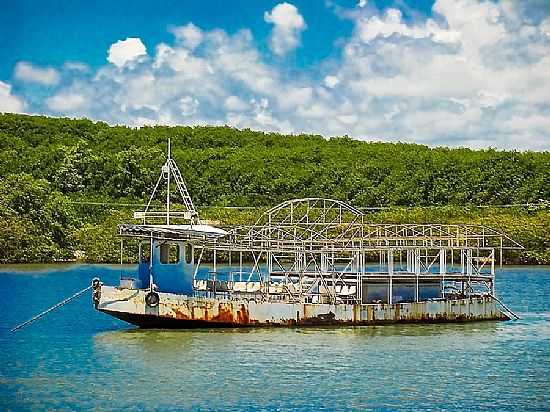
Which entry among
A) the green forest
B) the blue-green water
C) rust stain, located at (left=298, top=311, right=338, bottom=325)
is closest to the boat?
rust stain, located at (left=298, top=311, right=338, bottom=325)

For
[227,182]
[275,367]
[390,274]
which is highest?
[227,182]

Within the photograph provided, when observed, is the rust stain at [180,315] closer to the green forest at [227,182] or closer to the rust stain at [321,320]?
the rust stain at [321,320]

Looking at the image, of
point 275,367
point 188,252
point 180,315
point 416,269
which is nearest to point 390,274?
point 416,269

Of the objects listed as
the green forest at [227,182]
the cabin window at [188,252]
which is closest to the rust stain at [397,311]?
the cabin window at [188,252]

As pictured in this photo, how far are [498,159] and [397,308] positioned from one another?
3629 inches

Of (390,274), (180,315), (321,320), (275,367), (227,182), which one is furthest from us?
(227,182)

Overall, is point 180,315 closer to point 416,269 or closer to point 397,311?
point 397,311

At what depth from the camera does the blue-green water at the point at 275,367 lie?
32.0 m

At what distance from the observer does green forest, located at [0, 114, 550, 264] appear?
108 metres

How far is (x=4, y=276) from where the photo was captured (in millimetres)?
84000

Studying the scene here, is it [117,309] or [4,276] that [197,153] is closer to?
[4,276]

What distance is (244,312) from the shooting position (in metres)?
44.6

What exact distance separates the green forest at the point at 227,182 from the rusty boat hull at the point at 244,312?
55.9m

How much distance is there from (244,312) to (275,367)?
7.72 metres
